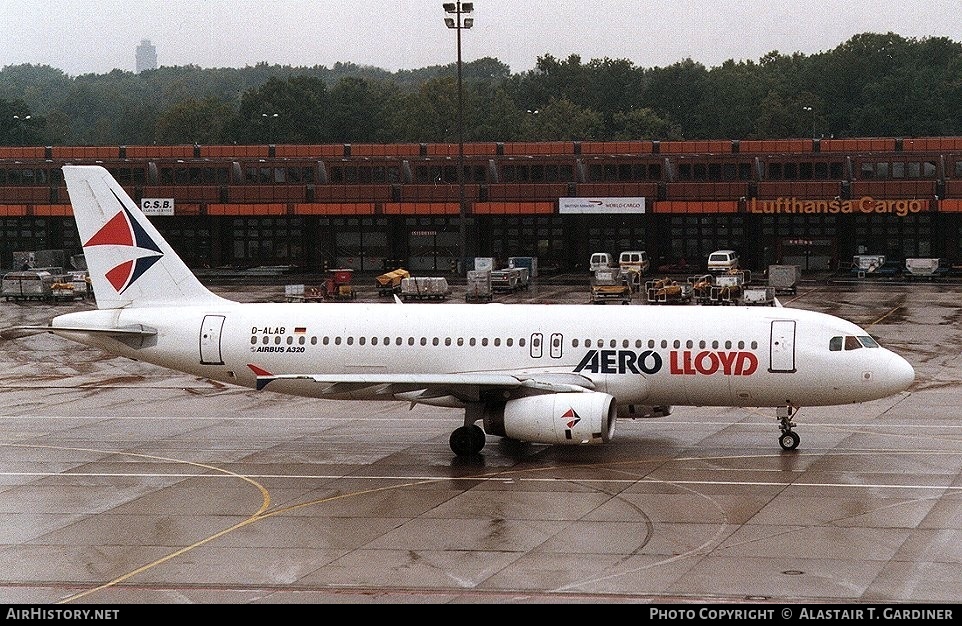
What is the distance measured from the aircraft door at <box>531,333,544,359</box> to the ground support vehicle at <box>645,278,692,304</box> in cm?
4370

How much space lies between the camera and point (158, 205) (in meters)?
108

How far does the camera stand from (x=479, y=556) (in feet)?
84.1

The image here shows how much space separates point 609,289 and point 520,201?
2683cm

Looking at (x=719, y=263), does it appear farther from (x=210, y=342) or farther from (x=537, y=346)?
(x=210, y=342)

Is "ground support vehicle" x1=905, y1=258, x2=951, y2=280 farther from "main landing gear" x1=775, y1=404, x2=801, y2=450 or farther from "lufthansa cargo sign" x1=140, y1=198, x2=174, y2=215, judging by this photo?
"main landing gear" x1=775, y1=404, x2=801, y2=450

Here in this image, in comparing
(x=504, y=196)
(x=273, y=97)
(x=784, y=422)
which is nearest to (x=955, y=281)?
(x=504, y=196)

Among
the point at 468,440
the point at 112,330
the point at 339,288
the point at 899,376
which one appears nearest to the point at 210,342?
the point at 112,330

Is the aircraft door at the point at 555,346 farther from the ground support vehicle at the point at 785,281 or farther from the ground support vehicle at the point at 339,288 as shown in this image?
the ground support vehicle at the point at 785,281

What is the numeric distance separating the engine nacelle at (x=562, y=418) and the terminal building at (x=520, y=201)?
6660 cm

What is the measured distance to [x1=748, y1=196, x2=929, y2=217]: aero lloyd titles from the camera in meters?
99.2

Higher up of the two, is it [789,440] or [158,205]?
[158,205]

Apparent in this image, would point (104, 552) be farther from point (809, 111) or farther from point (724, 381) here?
point (809, 111)

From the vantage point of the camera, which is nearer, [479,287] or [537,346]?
[537,346]

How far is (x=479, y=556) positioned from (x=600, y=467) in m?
8.94
